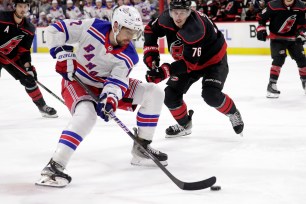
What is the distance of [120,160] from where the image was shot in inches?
128

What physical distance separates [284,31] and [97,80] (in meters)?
3.17

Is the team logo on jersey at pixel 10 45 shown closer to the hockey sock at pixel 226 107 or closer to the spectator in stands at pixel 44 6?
the hockey sock at pixel 226 107

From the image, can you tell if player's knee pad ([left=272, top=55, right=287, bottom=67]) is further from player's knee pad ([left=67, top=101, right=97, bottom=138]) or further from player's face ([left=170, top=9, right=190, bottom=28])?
player's knee pad ([left=67, top=101, right=97, bottom=138])

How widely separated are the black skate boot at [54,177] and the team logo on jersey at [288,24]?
3590mm

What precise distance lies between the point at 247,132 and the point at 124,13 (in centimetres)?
168

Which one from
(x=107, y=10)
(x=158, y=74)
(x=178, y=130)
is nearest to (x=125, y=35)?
(x=158, y=74)

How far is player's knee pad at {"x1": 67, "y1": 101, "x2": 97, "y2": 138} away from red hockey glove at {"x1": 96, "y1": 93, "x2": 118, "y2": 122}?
0.04 metres

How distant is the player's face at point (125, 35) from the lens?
2.76 metres

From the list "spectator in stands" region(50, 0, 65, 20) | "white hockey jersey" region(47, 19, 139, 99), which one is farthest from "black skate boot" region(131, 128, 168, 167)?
"spectator in stands" region(50, 0, 65, 20)

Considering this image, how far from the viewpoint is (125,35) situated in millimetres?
2777

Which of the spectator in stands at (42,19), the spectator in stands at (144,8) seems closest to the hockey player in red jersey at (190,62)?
the spectator in stands at (144,8)

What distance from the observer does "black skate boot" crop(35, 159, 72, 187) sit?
103 inches

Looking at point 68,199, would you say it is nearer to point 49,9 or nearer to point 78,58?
point 78,58

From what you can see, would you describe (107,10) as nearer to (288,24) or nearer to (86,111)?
(288,24)
